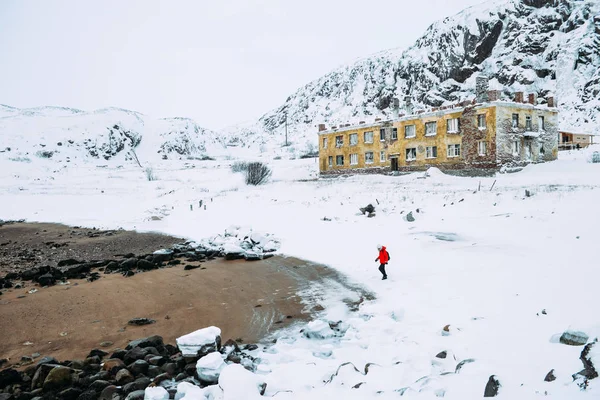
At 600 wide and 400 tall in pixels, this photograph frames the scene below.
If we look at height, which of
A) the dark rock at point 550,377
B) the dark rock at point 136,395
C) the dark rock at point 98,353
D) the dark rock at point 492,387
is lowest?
the dark rock at point 98,353

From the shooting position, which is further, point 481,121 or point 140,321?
point 481,121

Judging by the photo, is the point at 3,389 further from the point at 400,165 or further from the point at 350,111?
the point at 350,111

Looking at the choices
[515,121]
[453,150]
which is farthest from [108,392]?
[515,121]

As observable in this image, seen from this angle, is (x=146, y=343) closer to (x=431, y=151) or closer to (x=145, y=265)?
(x=145, y=265)

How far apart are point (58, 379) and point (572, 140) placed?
218 ft

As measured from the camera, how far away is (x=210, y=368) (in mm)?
6145

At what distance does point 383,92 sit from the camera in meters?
126

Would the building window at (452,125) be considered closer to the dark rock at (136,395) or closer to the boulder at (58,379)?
the dark rock at (136,395)

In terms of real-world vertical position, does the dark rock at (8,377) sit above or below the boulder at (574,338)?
below

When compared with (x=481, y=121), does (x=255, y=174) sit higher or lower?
lower

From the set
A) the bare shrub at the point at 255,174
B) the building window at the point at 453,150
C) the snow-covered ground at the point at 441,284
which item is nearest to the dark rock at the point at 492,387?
the snow-covered ground at the point at 441,284

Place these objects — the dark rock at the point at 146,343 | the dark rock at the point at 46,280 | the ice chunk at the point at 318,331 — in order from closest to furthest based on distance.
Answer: the dark rock at the point at 146,343
the ice chunk at the point at 318,331
the dark rock at the point at 46,280

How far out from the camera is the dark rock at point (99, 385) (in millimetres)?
6039

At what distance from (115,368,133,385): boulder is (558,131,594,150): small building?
201ft
